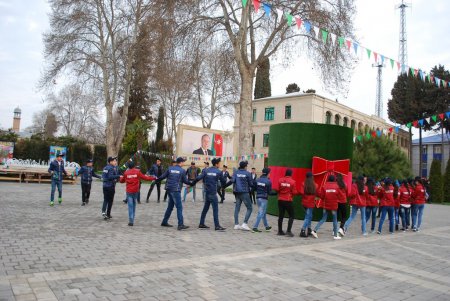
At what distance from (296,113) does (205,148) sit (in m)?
13.2

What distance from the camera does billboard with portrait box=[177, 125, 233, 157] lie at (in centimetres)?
3728

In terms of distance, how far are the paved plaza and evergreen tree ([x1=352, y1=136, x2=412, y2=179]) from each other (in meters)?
8.53

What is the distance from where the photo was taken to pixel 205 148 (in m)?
39.7

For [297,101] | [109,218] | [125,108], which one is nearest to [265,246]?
[109,218]

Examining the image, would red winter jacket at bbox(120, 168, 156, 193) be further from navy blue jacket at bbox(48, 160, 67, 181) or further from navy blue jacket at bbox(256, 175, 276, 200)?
navy blue jacket at bbox(48, 160, 67, 181)

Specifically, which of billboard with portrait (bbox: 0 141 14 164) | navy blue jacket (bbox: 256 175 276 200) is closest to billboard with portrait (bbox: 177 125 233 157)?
billboard with portrait (bbox: 0 141 14 164)

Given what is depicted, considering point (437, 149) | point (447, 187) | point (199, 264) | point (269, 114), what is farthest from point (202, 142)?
point (437, 149)

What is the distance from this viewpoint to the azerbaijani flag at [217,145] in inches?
1608

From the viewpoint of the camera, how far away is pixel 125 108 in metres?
31.8

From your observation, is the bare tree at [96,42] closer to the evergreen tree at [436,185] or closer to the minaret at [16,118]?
the evergreen tree at [436,185]

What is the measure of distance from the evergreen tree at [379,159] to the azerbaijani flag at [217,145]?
22597 millimetres

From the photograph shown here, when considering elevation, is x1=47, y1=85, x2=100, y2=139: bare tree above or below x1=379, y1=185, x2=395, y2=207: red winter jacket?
above

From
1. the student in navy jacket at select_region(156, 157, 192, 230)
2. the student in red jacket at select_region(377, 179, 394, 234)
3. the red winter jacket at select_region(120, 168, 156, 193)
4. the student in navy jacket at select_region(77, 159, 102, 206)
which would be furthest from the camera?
the student in navy jacket at select_region(77, 159, 102, 206)

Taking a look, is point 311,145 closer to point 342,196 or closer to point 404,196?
point 342,196
